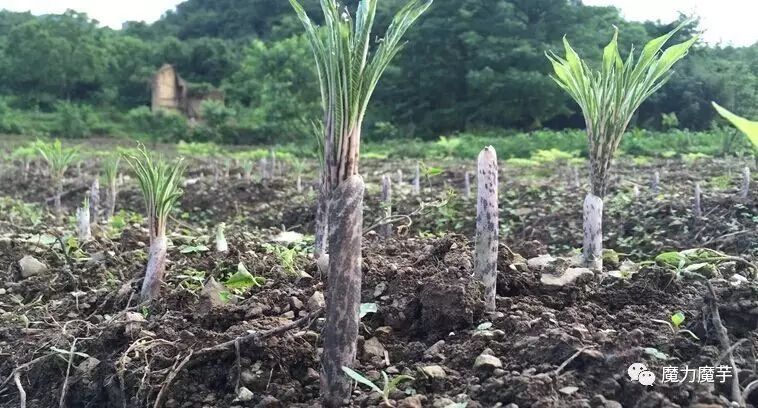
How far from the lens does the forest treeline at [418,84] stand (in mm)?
27703

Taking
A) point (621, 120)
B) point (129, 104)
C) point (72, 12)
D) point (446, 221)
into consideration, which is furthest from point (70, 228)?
point (72, 12)

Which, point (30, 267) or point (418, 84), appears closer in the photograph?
point (30, 267)

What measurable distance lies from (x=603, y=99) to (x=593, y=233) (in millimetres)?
588

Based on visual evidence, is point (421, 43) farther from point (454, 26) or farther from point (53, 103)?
point (53, 103)

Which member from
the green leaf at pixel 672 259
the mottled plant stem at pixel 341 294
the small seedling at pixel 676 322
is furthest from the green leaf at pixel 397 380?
the green leaf at pixel 672 259

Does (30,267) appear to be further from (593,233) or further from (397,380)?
(593,233)

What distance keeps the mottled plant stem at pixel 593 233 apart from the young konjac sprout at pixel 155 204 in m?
1.82

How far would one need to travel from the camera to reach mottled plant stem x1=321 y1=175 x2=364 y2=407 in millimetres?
1891

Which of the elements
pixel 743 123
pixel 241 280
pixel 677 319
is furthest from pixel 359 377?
pixel 241 280

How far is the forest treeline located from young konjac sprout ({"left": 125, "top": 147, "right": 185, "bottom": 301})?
18.3 metres

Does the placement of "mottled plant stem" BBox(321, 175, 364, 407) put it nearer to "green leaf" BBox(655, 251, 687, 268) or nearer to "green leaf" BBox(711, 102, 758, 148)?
"green leaf" BBox(711, 102, 758, 148)

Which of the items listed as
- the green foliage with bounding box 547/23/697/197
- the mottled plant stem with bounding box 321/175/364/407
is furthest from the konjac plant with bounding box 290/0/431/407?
the green foliage with bounding box 547/23/697/197

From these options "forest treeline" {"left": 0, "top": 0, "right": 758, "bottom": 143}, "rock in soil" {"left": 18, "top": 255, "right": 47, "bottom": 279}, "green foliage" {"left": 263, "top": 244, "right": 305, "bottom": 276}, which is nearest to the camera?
"green foliage" {"left": 263, "top": 244, "right": 305, "bottom": 276}

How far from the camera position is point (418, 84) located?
1289 inches
